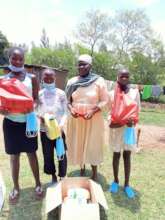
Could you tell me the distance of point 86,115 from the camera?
13.8ft

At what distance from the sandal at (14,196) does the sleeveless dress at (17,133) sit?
1.80ft

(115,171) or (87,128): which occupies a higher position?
(87,128)

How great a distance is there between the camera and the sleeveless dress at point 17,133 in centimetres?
364

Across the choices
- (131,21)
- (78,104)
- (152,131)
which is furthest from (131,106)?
(131,21)

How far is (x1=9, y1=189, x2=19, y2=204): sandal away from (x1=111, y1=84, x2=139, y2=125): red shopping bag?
4.78 ft

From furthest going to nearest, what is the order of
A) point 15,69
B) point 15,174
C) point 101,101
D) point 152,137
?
point 152,137 → point 101,101 → point 15,174 → point 15,69

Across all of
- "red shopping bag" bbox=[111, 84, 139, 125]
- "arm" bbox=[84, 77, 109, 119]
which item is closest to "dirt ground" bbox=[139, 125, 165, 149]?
"arm" bbox=[84, 77, 109, 119]

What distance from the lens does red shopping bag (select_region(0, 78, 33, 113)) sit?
334cm

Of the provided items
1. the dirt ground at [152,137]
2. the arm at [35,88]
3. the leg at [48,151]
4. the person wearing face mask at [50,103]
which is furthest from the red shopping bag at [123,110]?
the dirt ground at [152,137]

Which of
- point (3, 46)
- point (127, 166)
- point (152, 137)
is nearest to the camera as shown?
point (127, 166)

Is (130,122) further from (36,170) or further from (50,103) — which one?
(36,170)

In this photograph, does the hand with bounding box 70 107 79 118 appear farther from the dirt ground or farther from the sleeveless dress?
the dirt ground

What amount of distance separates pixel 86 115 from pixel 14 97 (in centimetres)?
115

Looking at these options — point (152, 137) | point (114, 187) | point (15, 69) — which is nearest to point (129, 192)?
point (114, 187)
